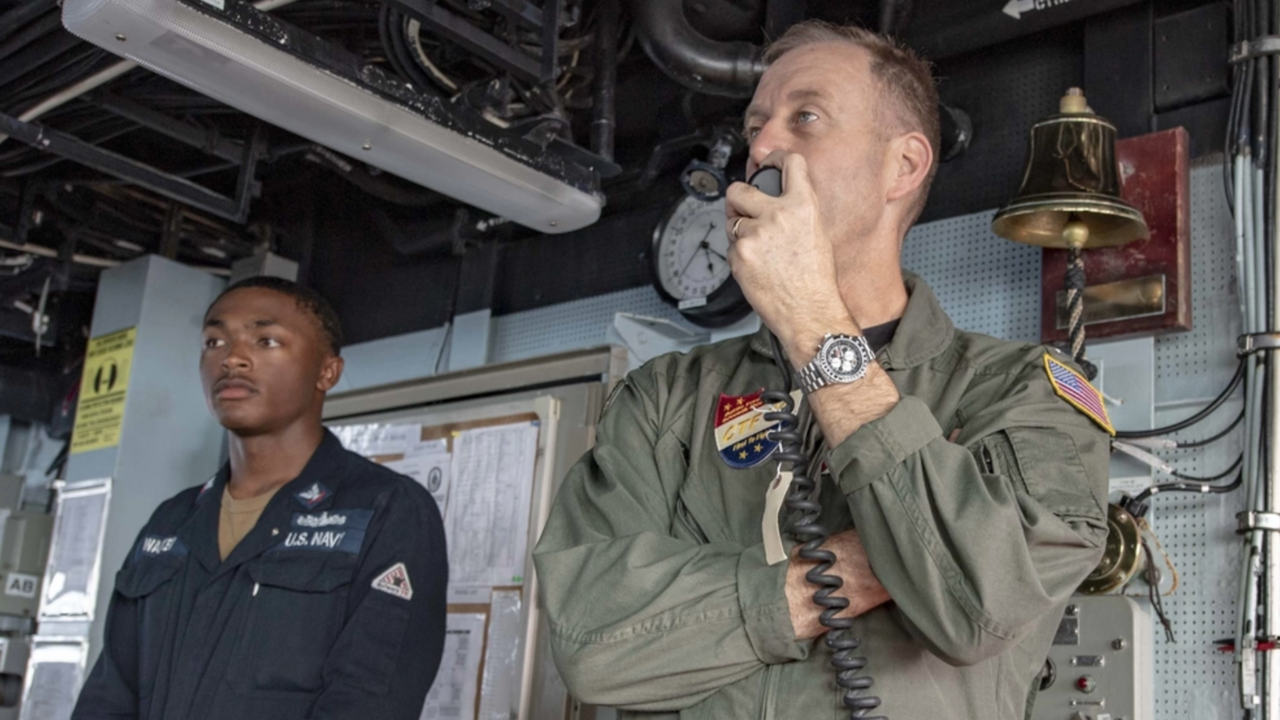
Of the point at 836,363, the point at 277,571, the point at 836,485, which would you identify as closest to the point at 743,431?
the point at 836,485

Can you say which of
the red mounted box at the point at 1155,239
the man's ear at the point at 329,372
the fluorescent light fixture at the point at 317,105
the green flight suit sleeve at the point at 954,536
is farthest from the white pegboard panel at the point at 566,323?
the green flight suit sleeve at the point at 954,536

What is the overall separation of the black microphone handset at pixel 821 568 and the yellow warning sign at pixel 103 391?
3918 mm

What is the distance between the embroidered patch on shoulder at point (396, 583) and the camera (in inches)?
112

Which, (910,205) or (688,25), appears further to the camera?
(688,25)

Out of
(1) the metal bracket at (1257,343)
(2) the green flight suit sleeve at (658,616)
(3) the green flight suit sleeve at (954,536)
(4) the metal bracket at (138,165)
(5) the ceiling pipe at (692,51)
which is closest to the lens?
(3) the green flight suit sleeve at (954,536)

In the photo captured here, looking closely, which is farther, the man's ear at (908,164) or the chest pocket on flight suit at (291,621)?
the chest pocket on flight suit at (291,621)

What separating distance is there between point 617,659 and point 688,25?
2.23 m

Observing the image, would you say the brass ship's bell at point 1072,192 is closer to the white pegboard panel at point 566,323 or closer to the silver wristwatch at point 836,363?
the white pegboard panel at point 566,323

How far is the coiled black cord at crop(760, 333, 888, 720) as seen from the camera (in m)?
1.42

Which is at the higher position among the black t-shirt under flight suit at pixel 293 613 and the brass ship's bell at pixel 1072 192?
the brass ship's bell at pixel 1072 192

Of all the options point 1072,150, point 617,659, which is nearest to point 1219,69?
point 1072,150

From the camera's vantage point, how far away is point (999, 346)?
68.4 inches

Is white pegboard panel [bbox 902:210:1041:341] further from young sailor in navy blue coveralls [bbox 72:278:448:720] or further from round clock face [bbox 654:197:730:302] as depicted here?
young sailor in navy blue coveralls [bbox 72:278:448:720]

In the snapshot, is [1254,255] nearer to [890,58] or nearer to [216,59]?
[890,58]
